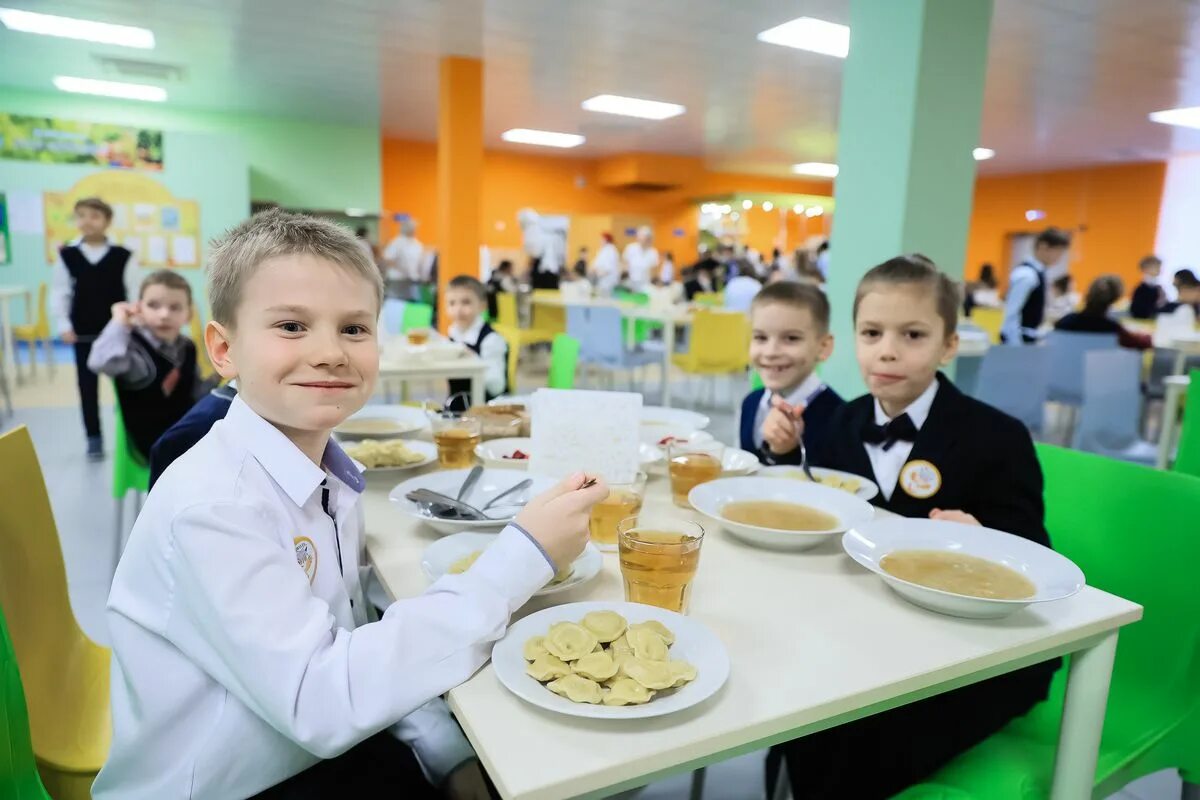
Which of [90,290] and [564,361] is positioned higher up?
[90,290]

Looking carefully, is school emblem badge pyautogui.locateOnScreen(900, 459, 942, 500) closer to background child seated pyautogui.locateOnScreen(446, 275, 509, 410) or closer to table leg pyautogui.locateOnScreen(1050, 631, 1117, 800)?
table leg pyautogui.locateOnScreen(1050, 631, 1117, 800)

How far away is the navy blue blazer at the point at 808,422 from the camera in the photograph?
185 cm

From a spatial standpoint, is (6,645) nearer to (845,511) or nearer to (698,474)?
(698,474)

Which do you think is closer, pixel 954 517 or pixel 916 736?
pixel 916 736

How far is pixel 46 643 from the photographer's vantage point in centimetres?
124

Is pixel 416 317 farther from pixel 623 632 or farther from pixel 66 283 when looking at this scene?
pixel 623 632

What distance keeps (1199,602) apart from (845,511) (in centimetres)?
57

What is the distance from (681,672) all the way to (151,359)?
253cm

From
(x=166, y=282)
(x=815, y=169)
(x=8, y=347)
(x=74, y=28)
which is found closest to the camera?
(x=166, y=282)

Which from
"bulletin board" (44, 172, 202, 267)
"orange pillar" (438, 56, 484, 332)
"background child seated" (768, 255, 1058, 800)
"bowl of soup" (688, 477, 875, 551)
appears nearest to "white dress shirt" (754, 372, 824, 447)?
"background child seated" (768, 255, 1058, 800)

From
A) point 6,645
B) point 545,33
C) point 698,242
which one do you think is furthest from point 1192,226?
point 6,645

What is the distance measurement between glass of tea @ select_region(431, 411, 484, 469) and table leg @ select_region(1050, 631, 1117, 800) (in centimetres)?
111

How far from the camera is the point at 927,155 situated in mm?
3045

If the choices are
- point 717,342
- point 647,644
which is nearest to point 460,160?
point 717,342
